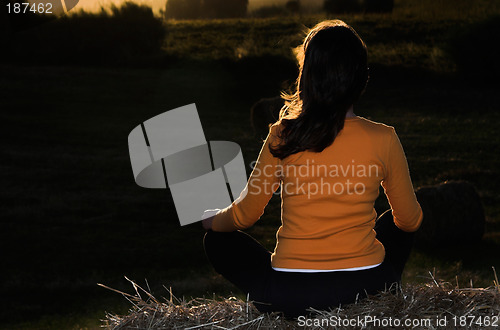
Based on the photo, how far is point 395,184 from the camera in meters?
2.91

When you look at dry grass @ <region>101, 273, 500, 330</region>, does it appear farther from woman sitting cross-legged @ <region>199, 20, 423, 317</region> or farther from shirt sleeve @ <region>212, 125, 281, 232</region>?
shirt sleeve @ <region>212, 125, 281, 232</region>

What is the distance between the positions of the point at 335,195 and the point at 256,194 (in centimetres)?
39

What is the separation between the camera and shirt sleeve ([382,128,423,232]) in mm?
2828

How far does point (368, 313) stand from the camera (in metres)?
2.64

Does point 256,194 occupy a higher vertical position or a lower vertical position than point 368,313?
higher

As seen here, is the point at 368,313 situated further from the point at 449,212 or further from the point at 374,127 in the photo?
the point at 449,212

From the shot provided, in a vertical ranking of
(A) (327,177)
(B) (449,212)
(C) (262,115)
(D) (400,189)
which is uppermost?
(A) (327,177)

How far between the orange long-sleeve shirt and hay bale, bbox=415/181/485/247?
19.1ft

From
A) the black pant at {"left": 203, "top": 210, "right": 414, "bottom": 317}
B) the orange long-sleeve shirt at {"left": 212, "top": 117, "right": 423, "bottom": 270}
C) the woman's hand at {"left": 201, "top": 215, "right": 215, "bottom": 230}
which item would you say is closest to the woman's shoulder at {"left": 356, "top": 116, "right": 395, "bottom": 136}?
the orange long-sleeve shirt at {"left": 212, "top": 117, "right": 423, "bottom": 270}

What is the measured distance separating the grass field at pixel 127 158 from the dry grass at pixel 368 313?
1.24 meters

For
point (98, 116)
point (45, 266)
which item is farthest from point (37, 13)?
point (45, 266)

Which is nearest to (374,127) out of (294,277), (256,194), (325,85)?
(325,85)

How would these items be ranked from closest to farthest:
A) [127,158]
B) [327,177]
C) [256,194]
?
[327,177], [256,194], [127,158]

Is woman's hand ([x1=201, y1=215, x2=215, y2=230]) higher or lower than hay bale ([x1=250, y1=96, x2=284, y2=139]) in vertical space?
higher
